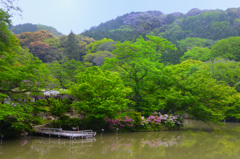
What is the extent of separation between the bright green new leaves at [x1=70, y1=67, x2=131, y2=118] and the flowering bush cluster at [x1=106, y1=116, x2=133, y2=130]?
4.99 feet

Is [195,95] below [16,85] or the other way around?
below

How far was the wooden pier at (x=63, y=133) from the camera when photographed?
48.8 feet

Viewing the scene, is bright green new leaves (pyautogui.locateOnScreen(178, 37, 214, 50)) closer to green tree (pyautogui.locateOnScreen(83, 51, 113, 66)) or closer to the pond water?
green tree (pyautogui.locateOnScreen(83, 51, 113, 66))

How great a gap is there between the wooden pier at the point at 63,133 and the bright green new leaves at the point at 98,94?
1.41 meters

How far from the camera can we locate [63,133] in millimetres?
14914

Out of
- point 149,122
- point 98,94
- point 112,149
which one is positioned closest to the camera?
point 112,149

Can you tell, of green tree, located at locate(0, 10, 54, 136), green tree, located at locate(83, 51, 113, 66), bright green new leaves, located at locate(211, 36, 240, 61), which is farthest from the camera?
green tree, located at locate(83, 51, 113, 66)

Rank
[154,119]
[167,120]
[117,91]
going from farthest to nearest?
1. [167,120]
2. [154,119]
3. [117,91]

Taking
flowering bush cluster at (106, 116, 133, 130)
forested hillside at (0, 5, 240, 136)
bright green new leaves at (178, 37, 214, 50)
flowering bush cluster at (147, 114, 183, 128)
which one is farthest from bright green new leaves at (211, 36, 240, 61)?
flowering bush cluster at (106, 116, 133, 130)

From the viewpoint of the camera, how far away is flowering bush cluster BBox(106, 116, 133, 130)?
17.8m

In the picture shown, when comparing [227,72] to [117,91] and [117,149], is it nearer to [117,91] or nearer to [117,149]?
[117,91]

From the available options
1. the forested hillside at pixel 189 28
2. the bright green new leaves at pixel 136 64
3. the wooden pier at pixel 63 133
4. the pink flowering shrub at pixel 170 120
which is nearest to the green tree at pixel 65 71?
the bright green new leaves at pixel 136 64

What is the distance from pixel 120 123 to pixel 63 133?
5.22 meters

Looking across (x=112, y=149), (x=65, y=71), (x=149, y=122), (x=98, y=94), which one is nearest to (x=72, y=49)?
(x=65, y=71)
